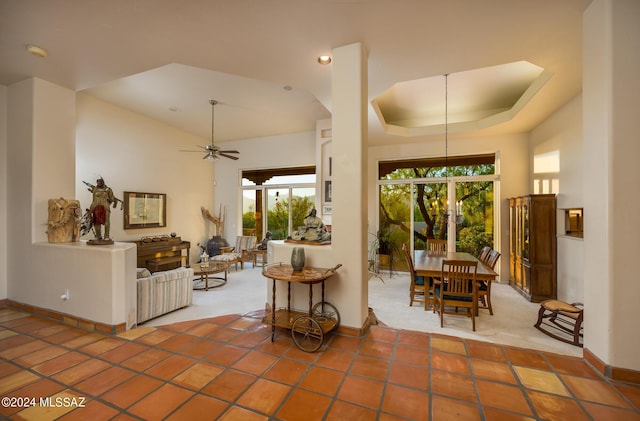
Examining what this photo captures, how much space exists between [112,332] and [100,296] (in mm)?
402

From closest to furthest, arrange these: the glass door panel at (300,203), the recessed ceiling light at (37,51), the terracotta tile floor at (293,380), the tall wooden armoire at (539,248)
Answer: the terracotta tile floor at (293,380)
the recessed ceiling light at (37,51)
the tall wooden armoire at (539,248)
the glass door panel at (300,203)

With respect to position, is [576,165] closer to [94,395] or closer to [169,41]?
[169,41]

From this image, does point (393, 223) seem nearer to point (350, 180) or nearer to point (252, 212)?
point (252, 212)

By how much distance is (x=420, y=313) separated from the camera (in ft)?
12.2

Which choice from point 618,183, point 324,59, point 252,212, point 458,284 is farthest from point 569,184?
point 252,212

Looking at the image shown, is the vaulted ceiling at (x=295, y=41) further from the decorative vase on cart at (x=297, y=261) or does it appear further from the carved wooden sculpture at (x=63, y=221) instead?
the decorative vase on cart at (x=297, y=261)

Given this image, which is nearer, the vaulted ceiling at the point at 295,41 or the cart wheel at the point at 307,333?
the vaulted ceiling at the point at 295,41

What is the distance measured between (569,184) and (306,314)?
4359mm

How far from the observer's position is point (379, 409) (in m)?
1.64

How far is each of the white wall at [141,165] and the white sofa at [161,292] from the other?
2.94 meters

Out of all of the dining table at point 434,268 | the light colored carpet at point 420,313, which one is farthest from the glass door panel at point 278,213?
the dining table at point 434,268

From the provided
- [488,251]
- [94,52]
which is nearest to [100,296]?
[94,52]

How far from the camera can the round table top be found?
7.44ft

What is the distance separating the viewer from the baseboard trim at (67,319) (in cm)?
274
